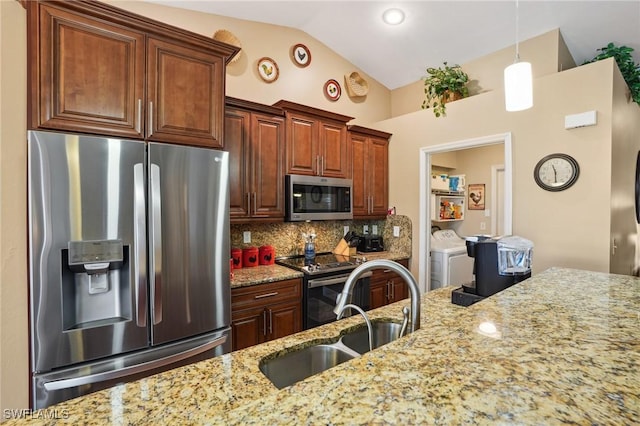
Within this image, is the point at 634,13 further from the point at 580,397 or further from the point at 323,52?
the point at 580,397

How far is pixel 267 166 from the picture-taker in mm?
2803

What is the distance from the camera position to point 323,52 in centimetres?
359

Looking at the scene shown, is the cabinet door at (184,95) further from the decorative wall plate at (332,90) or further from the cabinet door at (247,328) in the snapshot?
the decorative wall plate at (332,90)

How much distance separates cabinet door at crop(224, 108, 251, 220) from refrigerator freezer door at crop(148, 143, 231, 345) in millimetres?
603

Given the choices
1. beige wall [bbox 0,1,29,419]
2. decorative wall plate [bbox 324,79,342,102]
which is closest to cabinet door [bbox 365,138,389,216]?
decorative wall plate [bbox 324,79,342,102]

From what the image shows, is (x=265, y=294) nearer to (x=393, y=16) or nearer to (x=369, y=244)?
(x=369, y=244)

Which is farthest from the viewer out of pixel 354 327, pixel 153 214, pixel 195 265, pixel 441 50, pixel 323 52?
pixel 323 52

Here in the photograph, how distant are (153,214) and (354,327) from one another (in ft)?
4.03

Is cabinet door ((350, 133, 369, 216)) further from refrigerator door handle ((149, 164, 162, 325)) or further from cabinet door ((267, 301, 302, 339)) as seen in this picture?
refrigerator door handle ((149, 164, 162, 325))

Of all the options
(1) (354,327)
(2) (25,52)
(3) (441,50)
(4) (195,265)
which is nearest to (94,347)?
(4) (195,265)

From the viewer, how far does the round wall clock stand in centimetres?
241

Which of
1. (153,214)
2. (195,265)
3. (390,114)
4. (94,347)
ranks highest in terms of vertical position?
(390,114)

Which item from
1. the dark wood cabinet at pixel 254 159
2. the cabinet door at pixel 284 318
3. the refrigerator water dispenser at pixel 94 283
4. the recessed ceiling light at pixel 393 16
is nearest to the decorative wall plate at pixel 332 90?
the recessed ceiling light at pixel 393 16

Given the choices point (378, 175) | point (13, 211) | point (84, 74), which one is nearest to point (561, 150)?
point (378, 175)
